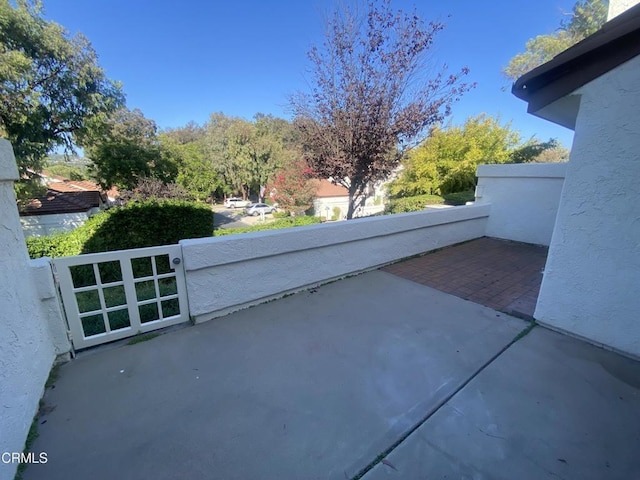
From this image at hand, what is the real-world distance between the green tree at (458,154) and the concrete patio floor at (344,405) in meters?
11.0

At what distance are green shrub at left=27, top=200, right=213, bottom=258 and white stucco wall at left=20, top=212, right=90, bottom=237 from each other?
6.03 meters

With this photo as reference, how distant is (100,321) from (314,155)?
21.5ft

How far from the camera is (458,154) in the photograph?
12805mm

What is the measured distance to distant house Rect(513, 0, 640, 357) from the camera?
2.46m

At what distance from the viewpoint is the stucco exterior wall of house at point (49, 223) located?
1320cm

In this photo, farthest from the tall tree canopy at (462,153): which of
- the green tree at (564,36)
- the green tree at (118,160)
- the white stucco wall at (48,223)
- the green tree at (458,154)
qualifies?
the white stucco wall at (48,223)

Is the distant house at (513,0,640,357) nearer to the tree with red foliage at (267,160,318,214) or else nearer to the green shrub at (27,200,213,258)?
the green shrub at (27,200,213,258)

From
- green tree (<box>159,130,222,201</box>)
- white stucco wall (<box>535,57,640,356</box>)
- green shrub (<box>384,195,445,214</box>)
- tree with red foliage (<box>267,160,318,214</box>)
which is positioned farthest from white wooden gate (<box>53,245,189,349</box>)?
green tree (<box>159,130,222,201</box>)

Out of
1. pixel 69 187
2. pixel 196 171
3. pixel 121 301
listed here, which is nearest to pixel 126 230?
pixel 121 301

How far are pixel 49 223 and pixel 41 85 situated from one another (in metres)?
6.25

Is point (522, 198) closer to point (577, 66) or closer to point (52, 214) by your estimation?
point (577, 66)

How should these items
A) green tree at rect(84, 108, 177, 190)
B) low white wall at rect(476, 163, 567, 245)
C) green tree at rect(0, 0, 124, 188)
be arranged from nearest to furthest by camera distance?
1. low white wall at rect(476, 163, 567, 245)
2. green tree at rect(0, 0, 124, 188)
3. green tree at rect(84, 108, 177, 190)

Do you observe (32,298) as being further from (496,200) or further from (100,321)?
(496,200)

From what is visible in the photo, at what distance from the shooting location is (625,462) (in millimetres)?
1750
